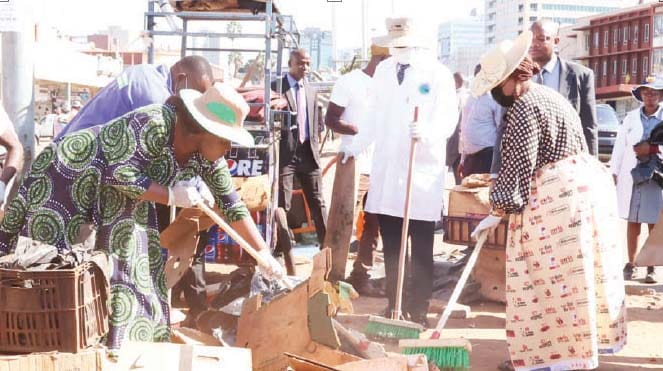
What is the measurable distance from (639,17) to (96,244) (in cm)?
6498

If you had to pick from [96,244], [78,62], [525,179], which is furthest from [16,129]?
[78,62]

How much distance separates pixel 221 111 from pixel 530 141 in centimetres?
171

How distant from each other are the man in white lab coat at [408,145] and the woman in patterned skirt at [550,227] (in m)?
1.13

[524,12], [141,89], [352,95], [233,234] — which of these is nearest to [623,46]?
[352,95]

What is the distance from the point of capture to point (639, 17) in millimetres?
63250

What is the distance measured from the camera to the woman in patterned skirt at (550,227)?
4.66m

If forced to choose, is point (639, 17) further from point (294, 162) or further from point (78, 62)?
point (294, 162)

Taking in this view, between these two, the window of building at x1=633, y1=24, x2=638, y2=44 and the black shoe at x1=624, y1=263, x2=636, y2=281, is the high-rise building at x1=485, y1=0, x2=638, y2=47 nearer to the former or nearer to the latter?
the window of building at x1=633, y1=24, x2=638, y2=44

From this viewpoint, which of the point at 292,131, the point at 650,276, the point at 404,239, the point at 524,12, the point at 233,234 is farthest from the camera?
the point at 524,12

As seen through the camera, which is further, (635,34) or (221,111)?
(635,34)

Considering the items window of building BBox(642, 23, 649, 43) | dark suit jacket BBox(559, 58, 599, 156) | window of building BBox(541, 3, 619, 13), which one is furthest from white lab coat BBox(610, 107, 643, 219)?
window of building BBox(541, 3, 619, 13)

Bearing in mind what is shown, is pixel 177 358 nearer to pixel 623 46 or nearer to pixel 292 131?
pixel 292 131

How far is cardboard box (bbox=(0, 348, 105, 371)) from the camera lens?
9.91ft

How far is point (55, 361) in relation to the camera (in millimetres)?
3098
